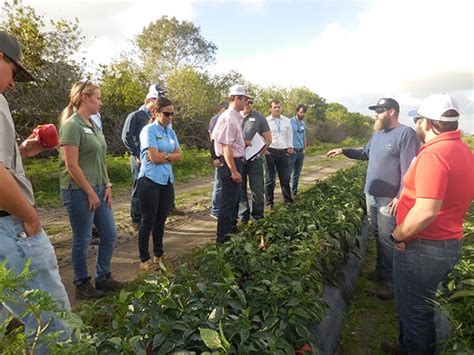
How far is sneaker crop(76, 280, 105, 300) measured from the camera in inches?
133

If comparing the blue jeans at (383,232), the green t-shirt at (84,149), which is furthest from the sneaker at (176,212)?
the blue jeans at (383,232)

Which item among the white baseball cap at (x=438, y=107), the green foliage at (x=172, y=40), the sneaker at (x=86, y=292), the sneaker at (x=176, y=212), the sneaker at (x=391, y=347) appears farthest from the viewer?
the green foliage at (x=172, y=40)

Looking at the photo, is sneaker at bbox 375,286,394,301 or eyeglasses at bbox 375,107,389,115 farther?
sneaker at bbox 375,286,394,301

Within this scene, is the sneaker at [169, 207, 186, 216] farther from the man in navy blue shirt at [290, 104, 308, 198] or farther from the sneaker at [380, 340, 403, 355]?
the sneaker at [380, 340, 403, 355]

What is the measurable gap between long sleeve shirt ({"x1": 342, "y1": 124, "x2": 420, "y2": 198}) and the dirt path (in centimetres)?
271

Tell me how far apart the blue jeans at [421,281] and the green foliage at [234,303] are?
61cm

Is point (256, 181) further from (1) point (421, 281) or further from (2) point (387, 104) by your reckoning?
(1) point (421, 281)

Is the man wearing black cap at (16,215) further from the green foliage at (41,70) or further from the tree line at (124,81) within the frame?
the green foliage at (41,70)

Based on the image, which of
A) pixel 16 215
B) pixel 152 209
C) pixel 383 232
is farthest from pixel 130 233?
pixel 16 215

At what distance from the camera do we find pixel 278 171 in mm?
7090

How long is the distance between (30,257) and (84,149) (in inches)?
62.2

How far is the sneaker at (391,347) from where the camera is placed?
282cm

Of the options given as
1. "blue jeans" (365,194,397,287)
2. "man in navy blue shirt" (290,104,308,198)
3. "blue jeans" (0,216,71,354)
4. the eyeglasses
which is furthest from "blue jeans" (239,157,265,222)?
"blue jeans" (0,216,71,354)

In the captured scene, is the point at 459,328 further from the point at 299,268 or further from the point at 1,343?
the point at 1,343
